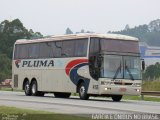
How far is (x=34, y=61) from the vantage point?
38.9 meters

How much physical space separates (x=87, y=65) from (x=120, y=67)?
184cm

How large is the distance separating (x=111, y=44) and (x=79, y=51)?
2.13m

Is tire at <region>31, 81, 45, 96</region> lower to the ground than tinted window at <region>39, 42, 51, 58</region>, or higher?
lower

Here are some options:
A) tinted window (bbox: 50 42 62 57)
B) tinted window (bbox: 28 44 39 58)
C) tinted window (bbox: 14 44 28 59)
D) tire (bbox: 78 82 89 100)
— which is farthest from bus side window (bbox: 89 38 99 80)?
tinted window (bbox: 14 44 28 59)

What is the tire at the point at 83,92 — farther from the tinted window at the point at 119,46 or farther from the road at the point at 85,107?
the road at the point at 85,107

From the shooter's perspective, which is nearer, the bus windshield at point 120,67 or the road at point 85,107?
the road at point 85,107

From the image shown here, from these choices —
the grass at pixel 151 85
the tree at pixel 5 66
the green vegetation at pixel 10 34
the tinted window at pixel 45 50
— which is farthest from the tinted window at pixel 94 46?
the green vegetation at pixel 10 34

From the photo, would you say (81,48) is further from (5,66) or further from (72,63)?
(5,66)

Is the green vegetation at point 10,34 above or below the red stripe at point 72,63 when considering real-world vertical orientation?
above

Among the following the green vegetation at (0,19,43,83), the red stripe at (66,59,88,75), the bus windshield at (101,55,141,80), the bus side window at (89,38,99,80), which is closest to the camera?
the bus windshield at (101,55,141,80)

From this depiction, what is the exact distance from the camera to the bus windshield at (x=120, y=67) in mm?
32469

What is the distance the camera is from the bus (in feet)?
107

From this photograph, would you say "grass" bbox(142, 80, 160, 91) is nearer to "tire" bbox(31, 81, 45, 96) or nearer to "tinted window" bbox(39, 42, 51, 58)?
"tire" bbox(31, 81, 45, 96)

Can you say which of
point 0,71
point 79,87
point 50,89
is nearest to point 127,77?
point 79,87
